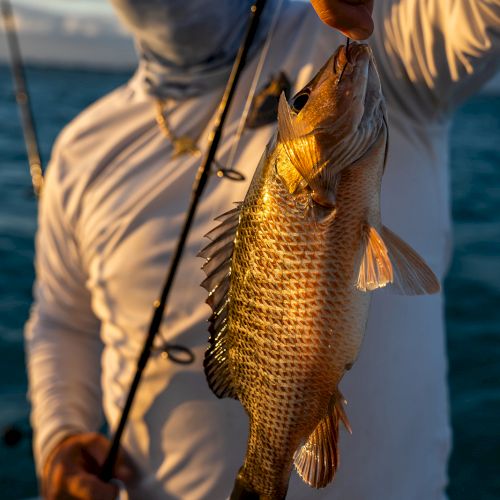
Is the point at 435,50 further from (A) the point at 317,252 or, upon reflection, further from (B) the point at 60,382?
(B) the point at 60,382

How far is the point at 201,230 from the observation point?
65.3 inches

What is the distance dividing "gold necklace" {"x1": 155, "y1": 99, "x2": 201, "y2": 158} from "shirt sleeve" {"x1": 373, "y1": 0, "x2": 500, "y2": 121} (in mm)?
544

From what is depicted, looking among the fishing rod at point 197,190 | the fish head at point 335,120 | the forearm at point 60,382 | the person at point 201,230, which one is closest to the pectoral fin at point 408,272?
the fish head at point 335,120

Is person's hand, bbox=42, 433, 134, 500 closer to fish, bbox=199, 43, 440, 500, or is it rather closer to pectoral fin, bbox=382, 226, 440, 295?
fish, bbox=199, 43, 440, 500

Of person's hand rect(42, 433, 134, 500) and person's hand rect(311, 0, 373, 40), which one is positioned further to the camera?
person's hand rect(42, 433, 134, 500)

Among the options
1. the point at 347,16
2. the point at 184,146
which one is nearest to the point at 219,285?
the point at 347,16

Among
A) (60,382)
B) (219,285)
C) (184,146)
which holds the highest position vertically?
(219,285)

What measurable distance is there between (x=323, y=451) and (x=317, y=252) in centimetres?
31

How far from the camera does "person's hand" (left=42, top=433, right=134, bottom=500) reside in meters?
1.85

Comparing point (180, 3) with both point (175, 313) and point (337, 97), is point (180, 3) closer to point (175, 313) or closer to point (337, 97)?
point (175, 313)

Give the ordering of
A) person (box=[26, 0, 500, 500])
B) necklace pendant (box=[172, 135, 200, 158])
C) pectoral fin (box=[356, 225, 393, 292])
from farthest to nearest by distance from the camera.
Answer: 1. necklace pendant (box=[172, 135, 200, 158])
2. person (box=[26, 0, 500, 500])
3. pectoral fin (box=[356, 225, 393, 292])

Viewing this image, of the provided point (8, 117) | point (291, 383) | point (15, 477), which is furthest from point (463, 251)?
point (8, 117)

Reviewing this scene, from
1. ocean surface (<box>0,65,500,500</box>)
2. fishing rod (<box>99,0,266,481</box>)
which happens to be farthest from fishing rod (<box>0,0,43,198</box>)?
fishing rod (<box>99,0,266,481</box>)

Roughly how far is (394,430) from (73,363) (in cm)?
118
